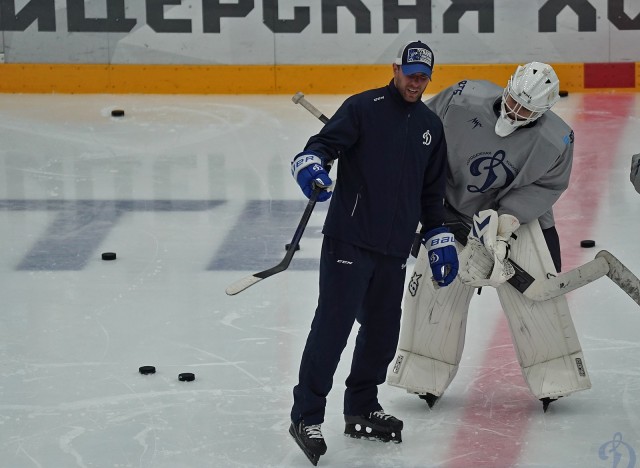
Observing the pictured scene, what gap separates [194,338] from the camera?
5.59 m

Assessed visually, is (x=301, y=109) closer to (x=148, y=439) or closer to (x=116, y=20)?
(x=116, y=20)

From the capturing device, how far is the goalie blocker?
4.79 m

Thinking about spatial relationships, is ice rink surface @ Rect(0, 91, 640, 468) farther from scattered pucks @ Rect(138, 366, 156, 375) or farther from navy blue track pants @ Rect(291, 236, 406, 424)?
navy blue track pants @ Rect(291, 236, 406, 424)

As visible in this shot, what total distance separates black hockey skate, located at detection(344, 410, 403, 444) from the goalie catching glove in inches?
20.6

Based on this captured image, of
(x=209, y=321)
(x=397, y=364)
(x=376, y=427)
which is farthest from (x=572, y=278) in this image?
(x=209, y=321)

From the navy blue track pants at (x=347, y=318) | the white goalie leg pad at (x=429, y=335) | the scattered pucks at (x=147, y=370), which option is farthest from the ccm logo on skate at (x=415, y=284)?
the scattered pucks at (x=147, y=370)

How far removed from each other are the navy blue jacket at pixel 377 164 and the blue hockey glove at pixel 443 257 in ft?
0.34

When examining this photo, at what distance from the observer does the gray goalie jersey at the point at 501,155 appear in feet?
15.3

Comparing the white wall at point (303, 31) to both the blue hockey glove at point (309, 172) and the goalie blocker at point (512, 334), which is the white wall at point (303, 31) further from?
the blue hockey glove at point (309, 172)

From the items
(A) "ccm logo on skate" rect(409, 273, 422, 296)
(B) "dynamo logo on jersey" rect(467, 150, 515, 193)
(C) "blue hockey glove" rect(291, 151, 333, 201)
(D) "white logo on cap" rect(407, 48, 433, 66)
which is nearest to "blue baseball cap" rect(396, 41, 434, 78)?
(D) "white logo on cap" rect(407, 48, 433, 66)

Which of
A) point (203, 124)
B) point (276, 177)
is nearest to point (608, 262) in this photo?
point (276, 177)

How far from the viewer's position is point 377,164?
4312mm

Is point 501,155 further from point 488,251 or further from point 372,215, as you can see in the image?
point 372,215

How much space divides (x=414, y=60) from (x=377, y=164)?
0.32 metres
